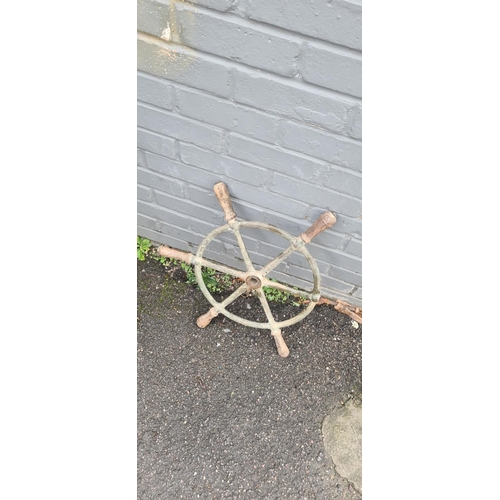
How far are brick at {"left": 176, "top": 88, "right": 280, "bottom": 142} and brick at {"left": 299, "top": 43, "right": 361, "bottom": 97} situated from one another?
0.25 meters

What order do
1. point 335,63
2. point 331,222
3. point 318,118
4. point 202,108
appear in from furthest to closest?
point 331,222 → point 202,108 → point 318,118 → point 335,63

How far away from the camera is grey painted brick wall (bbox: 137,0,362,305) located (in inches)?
52.3

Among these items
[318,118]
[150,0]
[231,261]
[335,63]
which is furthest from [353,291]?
[150,0]

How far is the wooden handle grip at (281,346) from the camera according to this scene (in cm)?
244

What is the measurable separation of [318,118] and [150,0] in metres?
0.65

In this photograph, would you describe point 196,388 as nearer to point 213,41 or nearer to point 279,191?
point 279,191

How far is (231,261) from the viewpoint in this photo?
8.96 ft

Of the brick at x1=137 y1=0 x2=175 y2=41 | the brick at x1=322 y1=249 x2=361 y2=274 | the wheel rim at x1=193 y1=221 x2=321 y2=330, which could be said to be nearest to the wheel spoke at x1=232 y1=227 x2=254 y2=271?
the wheel rim at x1=193 y1=221 x2=321 y2=330

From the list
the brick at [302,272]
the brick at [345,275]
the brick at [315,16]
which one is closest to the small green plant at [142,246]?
the brick at [302,272]

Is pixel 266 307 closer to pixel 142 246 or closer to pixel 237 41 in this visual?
pixel 142 246

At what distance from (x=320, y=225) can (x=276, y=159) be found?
35cm

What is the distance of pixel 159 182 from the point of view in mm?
2258

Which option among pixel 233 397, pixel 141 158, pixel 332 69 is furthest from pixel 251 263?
pixel 332 69

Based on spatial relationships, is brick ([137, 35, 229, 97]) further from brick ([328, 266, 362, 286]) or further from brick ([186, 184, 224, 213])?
brick ([328, 266, 362, 286])
